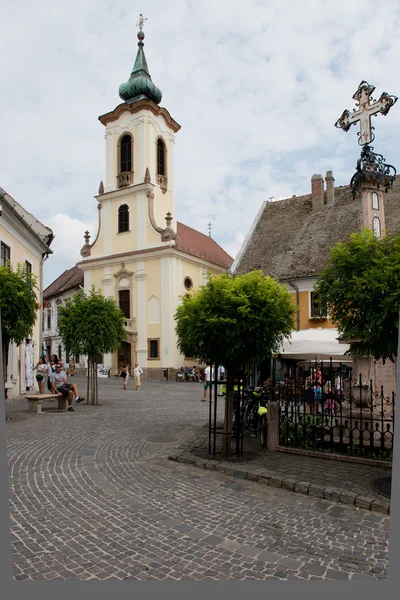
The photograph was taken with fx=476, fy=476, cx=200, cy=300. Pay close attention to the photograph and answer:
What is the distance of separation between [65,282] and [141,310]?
1803cm

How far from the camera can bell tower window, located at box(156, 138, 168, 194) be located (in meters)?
38.2

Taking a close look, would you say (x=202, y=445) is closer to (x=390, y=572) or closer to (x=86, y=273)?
(x=390, y=572)

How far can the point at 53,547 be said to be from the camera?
4.63m

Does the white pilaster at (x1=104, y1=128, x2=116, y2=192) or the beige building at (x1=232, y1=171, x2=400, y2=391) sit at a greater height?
the white pilaster at (x1=104, y1=128, x2=116, y2=192)

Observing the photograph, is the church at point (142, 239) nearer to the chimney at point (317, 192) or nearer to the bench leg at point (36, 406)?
the chimney at point (317, 192)

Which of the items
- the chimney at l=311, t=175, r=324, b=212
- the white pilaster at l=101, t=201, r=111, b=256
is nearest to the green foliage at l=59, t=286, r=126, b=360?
the chimney at l=311, t=175, r=324, b=212

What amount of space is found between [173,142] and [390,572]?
39.9 metres


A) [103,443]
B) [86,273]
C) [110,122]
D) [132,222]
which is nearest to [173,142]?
[110,122]

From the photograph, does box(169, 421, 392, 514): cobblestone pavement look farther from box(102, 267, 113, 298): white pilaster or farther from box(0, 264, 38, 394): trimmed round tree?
box(102, 267, 113, 298): white pilaster

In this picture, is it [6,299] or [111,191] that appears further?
[111,191]

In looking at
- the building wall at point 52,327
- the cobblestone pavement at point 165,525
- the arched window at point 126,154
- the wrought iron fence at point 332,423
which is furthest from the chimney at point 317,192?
the building wall at point 52,327

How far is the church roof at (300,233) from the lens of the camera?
27594mm

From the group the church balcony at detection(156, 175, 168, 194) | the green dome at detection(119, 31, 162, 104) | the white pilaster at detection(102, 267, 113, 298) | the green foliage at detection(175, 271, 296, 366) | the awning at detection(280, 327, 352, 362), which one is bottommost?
the awning at detection(280, 327, 352, 362)

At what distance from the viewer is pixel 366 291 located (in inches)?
249
